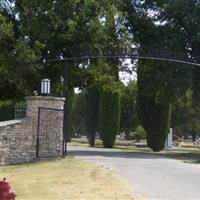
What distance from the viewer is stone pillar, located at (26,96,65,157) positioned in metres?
24.9

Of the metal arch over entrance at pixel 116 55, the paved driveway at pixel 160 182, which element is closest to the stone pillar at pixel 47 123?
the metal arch over entrance at pixel 116 55

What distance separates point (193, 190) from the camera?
560 inches

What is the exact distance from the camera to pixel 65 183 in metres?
15.4

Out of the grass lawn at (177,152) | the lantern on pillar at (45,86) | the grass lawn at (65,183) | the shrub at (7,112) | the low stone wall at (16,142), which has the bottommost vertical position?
the grass lawn at (65,183)

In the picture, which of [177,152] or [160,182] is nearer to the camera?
[160,182]

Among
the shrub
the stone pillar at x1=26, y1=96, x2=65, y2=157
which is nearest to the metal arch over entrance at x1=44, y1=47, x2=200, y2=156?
the stone pillar at x1=26, y1=96, x2=65, y2=157

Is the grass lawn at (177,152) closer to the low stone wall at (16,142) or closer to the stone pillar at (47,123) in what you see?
the stone pillar at (47,123)

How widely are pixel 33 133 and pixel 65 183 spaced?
969 cm

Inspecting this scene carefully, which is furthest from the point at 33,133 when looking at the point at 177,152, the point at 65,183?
the point at 177,152

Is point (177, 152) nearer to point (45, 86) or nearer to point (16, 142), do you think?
point (45, 86)

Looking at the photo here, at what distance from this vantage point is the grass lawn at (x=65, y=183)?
1278 cm

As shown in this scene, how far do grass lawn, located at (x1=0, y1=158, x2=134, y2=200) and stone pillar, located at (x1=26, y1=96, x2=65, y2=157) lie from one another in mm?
3561

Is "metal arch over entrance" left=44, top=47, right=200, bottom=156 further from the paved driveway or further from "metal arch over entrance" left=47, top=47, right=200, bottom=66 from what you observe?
the paved driveway

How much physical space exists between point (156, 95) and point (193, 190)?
73.6 ft
